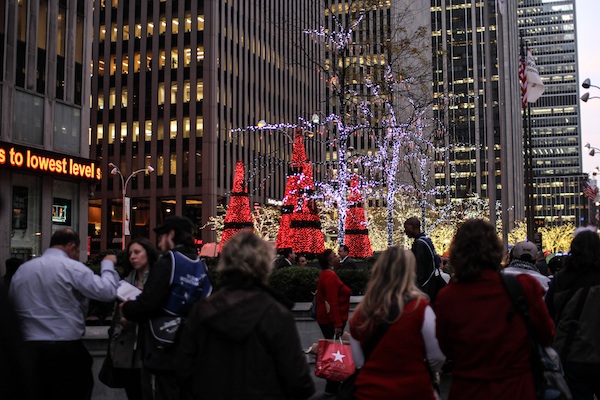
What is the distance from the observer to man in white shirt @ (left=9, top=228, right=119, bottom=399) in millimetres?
5566

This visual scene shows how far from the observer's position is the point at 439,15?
145625mm

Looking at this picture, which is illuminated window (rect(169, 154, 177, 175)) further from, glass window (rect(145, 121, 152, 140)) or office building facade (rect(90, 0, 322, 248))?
glass window (rect(145, 121, 152, 140))

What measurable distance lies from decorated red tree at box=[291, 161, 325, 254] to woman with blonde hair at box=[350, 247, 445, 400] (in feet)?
81.9

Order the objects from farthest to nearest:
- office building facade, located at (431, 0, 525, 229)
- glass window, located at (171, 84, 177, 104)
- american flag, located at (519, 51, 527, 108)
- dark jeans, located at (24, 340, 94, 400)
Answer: office building facade, located at (431, 0, 525, 229) → glass window, located at (171, 84, 177, 104) → american flag, located at (519, 51, 527, 108) → dark jeans, located at (24, 340, 94, 400)

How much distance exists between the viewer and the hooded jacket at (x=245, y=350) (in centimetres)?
385

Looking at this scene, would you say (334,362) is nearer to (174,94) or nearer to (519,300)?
(519,300)

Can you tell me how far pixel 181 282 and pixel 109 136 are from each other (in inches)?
3112

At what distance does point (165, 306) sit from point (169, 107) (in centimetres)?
7535

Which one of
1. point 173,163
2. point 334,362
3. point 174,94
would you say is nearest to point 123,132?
point 173,163

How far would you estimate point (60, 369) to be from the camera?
5.62 m

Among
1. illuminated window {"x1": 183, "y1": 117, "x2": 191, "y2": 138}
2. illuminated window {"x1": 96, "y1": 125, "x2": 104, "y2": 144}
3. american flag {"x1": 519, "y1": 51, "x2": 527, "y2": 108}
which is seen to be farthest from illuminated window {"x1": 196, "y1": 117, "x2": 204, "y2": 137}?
american flag {"x1": 519, "y1": 51, "x2": 527, "y2": 108}

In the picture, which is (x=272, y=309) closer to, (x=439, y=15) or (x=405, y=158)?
(x=405, y=158)

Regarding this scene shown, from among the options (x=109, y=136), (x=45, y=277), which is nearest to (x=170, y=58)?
(x=109, y=136)

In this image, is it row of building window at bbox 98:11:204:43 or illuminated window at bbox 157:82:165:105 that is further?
illuminated window at bbox 157:82:165:105
